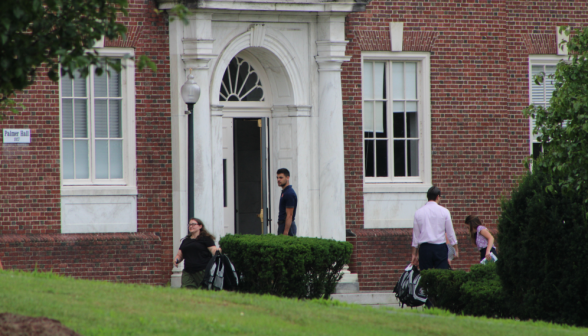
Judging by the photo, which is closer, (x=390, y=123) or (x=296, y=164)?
(x=296, y=164)

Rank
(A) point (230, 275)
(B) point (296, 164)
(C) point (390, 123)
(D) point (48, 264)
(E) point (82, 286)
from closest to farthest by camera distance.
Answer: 1. (E) point (82, 286)
2. (A) point (230, 275)
3. (D) point (48, 264)
4. (B) point (296, 164)
5. (C) point (390, 123)

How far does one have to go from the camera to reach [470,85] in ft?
50.1

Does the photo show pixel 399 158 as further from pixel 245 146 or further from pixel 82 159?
pixel 82 159

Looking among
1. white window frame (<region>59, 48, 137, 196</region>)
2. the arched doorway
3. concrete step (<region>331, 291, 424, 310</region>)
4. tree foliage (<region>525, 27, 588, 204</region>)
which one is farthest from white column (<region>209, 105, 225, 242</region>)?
tree foliage (<region>525, 27, 588, 204</region>)

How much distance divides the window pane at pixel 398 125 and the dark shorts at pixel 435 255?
3836mm

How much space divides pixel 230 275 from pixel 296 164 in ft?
12.8

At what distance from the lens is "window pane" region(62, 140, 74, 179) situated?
44.3ft

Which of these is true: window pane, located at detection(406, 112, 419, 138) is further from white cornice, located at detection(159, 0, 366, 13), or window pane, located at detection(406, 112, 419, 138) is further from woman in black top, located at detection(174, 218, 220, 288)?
woman in black top, located at detection(174, 218, 220, 288)

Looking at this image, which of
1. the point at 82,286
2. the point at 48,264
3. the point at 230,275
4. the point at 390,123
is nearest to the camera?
the point at 82,286

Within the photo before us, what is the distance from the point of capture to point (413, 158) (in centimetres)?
1537

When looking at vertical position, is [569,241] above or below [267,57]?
below

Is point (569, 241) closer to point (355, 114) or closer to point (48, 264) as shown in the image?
point (355, 114)

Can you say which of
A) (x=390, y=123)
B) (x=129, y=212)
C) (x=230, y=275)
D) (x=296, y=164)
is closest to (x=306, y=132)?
(x=296, y=164)

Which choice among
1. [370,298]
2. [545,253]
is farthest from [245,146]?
[545,253]
